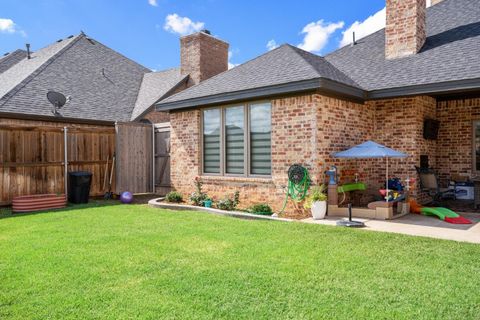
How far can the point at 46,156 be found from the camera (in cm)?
1055

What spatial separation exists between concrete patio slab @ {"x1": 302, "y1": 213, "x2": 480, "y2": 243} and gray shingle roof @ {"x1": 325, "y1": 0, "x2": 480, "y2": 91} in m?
2.78

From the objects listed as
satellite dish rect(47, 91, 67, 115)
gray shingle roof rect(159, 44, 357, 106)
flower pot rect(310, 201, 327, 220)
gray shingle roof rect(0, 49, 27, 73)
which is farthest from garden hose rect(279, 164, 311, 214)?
gray shingle roof rect(0, 49, 27, 73)

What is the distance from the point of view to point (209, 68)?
16.0 meters

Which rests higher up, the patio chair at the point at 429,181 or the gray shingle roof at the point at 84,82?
the gray shingle roof at the point at 84,82

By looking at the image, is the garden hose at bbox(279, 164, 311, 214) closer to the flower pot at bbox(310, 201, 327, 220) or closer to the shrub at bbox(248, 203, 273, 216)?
the shrub at bbox(248, 203, 273, 216)

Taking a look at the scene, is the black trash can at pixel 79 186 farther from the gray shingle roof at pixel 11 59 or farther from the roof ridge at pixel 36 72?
the gray shingle roof at pixel 11 59

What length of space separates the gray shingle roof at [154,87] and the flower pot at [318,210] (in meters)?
9.20

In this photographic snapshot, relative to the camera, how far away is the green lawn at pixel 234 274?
323cm

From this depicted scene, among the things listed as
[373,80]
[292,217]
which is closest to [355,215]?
[292,217]

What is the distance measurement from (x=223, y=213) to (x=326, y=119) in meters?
2.99

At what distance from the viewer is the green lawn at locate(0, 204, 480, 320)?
10.6 ft

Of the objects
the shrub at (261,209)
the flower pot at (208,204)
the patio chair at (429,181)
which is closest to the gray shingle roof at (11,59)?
the flower pot at (208,204)

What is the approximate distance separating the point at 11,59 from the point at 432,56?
1886cm

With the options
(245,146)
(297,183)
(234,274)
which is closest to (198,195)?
(245,146)
